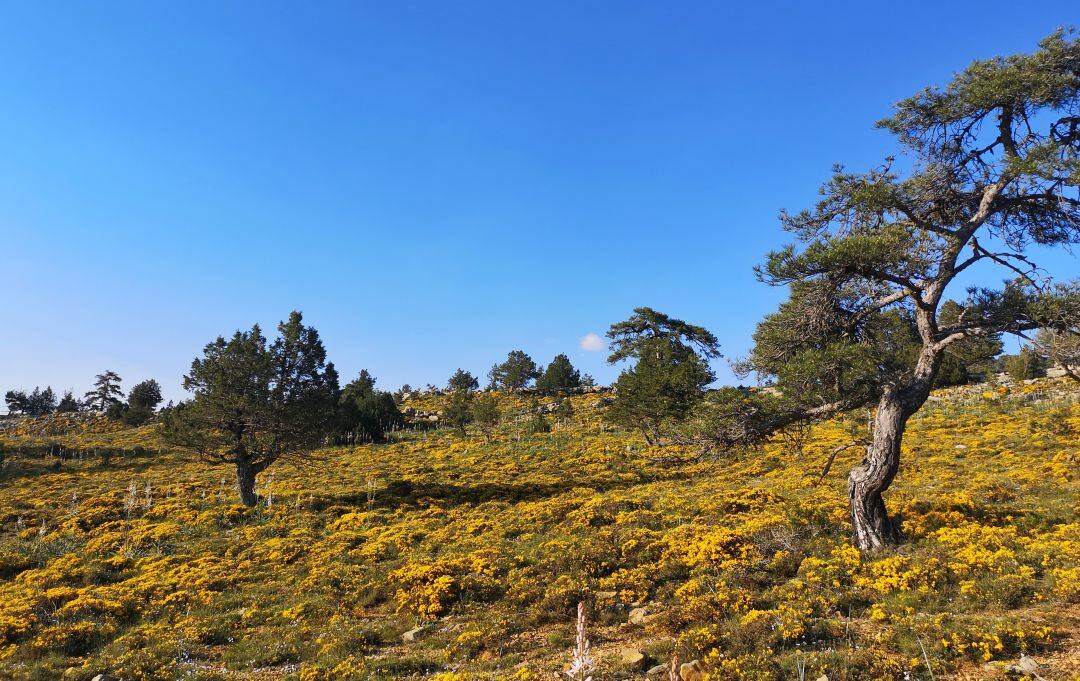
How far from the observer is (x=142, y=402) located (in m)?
67.3

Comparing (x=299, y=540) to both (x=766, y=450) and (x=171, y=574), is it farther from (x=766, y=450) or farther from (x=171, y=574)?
(x=766, y=450)

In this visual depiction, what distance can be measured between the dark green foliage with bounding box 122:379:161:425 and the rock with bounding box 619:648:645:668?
72.9 meters

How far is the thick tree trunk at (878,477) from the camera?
1038 cm

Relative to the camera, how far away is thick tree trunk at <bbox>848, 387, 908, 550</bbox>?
10383mm

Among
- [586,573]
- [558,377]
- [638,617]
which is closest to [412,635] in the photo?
[586,573]

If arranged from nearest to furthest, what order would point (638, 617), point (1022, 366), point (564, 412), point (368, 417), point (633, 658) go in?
point (633, 658) < point (638, 617) < point (1022, 366) < point (368, 417) < point (564, 412)

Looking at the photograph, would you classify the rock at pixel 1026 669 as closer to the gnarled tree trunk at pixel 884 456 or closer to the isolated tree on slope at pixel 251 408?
the gnarled tree trunk at pixel 884 456

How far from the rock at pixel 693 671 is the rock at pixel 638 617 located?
86.1 inches

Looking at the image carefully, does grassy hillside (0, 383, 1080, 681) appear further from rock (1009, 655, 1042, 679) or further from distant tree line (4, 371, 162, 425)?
distant tree line (4, 371, 162, 425)

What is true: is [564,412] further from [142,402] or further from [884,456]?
[142,402]

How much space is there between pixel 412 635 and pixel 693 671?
5.79m

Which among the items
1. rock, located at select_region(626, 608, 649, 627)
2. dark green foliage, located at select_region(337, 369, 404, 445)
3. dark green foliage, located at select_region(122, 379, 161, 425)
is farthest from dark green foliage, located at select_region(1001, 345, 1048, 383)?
dark green foliage, located at select_region(122, 379, 161, 425)

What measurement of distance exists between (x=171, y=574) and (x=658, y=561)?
14956mm

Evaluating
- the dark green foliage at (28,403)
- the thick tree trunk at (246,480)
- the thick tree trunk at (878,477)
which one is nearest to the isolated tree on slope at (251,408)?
the thick tree trunk at (246,480)
